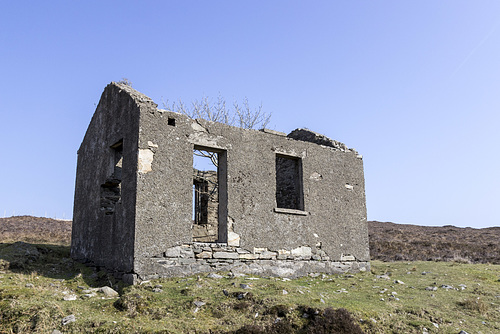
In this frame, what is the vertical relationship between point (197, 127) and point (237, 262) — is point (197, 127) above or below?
above

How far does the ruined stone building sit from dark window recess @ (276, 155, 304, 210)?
0.03 metres

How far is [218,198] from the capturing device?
9156 mm

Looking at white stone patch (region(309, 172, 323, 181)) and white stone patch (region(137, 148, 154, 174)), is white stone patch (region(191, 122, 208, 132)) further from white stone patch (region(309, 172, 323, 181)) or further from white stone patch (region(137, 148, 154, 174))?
white stone patch (region(309, 172, 323, 181))

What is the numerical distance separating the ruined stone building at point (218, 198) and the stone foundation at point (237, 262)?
2 cm

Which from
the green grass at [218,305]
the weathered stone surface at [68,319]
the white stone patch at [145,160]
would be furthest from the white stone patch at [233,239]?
the weathered stone surface at [68,319]

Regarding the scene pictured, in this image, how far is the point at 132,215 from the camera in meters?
7.90

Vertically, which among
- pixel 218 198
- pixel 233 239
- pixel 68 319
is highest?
pixel 218 198

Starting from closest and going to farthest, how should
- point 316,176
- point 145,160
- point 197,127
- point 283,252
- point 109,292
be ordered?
point 109,292 → point 145,160 → point 197,127 → point 283,252 → point 316,176

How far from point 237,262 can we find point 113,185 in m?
3.75

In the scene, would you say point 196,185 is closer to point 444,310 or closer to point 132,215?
point 132,215

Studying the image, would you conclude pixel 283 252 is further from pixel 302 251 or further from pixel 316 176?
Answer: pixel 316 176

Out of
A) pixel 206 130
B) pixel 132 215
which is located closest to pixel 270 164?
pixel 206 130

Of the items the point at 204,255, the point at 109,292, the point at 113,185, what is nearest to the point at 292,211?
the point at 204,255

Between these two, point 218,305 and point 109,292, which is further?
point 109,292
